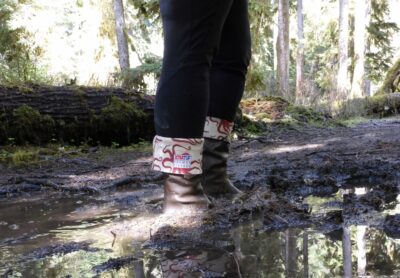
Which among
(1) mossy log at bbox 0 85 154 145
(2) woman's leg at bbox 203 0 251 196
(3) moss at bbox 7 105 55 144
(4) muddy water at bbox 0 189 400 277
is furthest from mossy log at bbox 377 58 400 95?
(4) muddy water at bbox 0 189 400 277

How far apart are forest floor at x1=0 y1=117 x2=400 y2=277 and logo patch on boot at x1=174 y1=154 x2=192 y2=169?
0.64 feet

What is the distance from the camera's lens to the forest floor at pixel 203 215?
1521 millimetres

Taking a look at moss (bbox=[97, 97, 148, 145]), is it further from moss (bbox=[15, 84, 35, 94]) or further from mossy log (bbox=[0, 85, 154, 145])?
moss (bbox=[15, 84, 35, 94])

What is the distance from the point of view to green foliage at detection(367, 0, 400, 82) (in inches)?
884

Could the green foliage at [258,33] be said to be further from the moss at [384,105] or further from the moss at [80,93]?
the moss at [80,93]

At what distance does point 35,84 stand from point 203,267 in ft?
15.3

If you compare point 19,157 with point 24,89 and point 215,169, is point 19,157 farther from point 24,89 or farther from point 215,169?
point 215,169

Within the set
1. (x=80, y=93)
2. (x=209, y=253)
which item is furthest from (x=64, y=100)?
(x=209, y=253)

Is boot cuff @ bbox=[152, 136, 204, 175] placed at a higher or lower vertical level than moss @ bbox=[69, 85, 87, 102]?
lower

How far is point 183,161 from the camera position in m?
1.71

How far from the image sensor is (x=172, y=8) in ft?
5.60

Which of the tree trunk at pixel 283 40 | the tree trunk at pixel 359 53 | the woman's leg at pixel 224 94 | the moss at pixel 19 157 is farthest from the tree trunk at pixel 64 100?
the tree trunk at pixel 359 53

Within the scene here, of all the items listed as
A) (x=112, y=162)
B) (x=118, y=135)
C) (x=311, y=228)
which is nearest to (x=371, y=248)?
(x=311, y=228)

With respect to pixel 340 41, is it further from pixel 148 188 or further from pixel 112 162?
pixel 148 188
